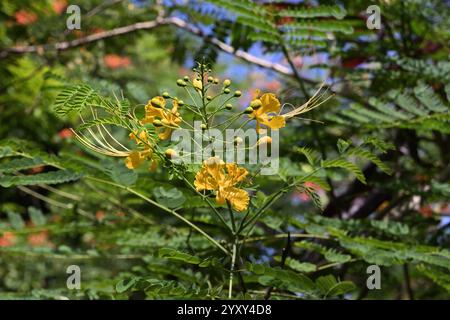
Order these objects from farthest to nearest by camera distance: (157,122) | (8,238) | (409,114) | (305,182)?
(8,238), (409,114), (305,182), (157,122)

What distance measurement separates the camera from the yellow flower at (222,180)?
107 centimetres

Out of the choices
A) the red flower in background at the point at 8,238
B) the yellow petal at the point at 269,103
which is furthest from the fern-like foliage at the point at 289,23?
the red flower in background at the point at 8,238

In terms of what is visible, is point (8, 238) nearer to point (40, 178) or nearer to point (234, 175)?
point (40, 178)

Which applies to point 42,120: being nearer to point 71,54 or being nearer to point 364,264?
point 71,54

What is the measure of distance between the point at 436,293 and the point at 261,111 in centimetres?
169

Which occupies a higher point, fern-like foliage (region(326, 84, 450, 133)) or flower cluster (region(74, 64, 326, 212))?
fern-like foliage (region(326, 84, 450, 133))

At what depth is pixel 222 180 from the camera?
109 cm

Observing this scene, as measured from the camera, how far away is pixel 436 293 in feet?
8.00

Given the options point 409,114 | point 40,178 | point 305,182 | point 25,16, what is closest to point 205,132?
point 305,182

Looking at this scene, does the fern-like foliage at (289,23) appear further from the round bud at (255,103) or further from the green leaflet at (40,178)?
the round bud at (255,103)

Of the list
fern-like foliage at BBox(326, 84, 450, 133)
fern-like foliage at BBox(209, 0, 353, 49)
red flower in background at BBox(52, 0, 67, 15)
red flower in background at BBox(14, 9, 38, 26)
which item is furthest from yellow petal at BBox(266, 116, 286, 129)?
red flower in background at BBox(52, 0, 67, 15)

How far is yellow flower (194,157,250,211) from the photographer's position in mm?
1074

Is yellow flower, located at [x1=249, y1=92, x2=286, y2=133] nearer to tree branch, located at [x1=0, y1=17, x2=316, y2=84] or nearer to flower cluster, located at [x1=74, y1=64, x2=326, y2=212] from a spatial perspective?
flower cluster, located at [x1=74, y1=64, x2=326, y2=212]
